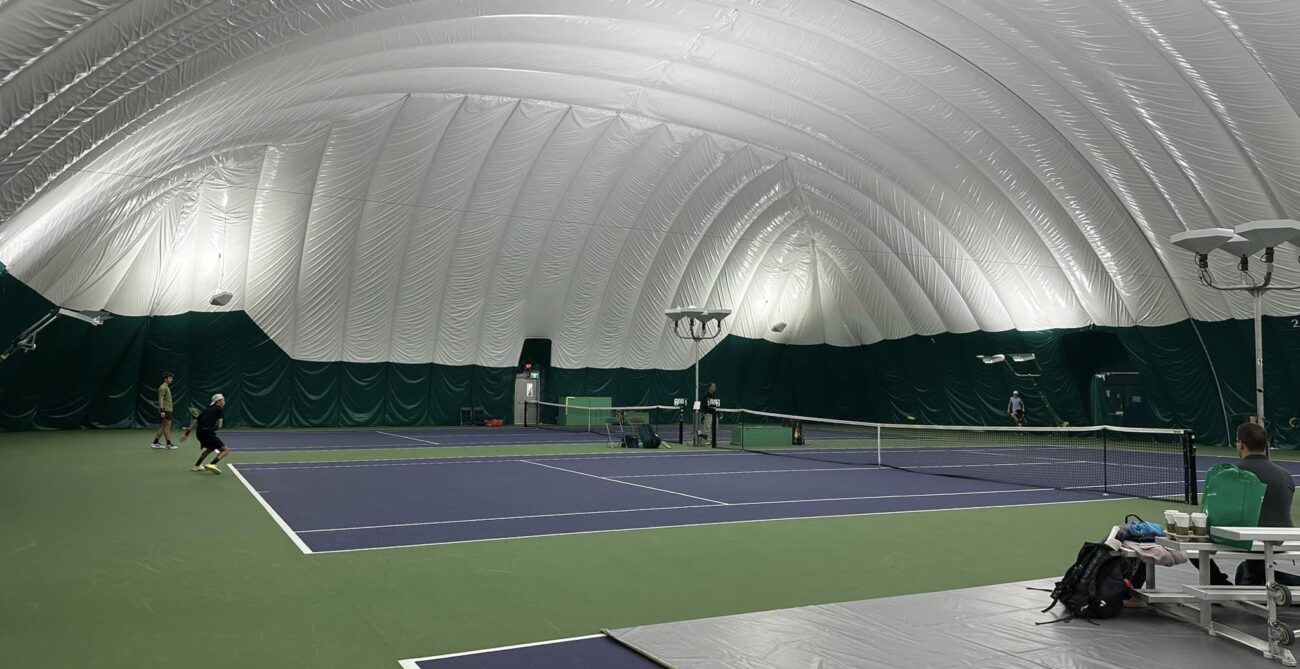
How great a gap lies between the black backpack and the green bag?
0.61 m

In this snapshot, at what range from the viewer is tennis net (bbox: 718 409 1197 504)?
1503 centimetres

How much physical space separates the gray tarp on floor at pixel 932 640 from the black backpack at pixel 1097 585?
102mm

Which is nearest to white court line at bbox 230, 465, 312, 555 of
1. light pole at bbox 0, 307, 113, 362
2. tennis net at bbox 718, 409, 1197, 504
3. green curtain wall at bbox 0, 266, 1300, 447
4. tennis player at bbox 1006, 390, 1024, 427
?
tennis net at bbox 718, 409, 1197, 504

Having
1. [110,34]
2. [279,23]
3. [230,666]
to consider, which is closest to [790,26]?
[279,23]

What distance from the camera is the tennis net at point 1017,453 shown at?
15.0m

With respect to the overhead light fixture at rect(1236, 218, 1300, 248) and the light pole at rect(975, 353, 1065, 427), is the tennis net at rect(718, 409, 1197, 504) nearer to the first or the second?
the light pole at rect(975, 353, 1065, 427)

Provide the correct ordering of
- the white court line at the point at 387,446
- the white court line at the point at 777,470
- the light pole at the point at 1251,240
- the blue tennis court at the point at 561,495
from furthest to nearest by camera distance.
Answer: the white court line at the point at 387,446 → the white court line at the point at 777,470 → the light pole at the point at 1251,240 → the blue tennis court at the point at 561,495

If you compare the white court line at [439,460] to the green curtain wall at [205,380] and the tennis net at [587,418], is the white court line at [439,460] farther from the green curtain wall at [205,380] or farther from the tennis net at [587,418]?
the green curtain wall at [205,380]

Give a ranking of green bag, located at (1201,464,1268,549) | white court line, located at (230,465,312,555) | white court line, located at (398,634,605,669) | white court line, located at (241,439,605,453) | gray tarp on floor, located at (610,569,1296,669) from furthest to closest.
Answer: white court line, located at (241,439,605,453)
white court line, located at (230,465,312,555)
green bag, located at (1201,464,1268,549)
gray tarp on floor, located at (610,569,1296,669)
white court line, located at (398,634,605,669)

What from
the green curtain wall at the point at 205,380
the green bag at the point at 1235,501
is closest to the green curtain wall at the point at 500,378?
the green curtain wall at the point at 205,380

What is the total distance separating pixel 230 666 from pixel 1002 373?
1229 inches

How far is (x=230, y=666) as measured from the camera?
16.4ft

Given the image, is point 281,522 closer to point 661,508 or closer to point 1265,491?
point 661,508

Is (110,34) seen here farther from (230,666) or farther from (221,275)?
(221,275)
